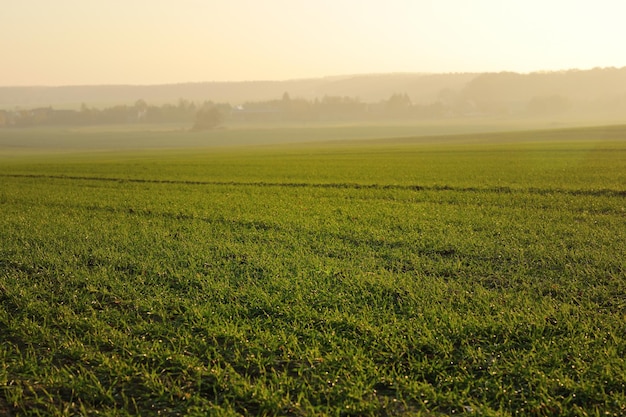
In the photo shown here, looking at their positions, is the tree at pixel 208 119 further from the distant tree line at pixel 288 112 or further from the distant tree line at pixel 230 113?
the distant tree line at pixel 288 112

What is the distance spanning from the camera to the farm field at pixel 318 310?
5750mm

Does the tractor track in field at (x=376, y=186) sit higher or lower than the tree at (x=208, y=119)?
lower

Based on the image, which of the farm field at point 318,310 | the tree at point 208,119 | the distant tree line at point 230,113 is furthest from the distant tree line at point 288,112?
the farm field at point 318,310

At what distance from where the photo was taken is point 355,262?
10586mm

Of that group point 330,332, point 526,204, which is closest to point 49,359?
point 330,332

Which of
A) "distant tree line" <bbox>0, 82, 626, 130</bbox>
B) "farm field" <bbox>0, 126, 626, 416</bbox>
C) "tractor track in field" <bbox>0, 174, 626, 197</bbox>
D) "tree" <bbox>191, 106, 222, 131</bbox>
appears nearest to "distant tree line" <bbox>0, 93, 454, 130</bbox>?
"distant tree line" <bbox>0, 82, 626, 130</bbox>

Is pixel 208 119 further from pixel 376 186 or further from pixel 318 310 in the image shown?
pixel 318 310

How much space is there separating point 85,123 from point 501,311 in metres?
192

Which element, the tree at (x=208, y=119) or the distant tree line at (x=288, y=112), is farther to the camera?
the distant tree line at (x=288, y=112)

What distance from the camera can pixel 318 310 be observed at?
8.02 metres

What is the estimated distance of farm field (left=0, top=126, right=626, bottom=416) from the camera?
18.9 ft

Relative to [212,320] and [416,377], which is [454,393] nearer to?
[416,377]

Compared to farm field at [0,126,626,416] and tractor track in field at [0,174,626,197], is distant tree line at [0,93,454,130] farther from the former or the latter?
farm field at [0,126,626,416]

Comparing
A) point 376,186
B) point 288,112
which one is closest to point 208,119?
point 288,112
